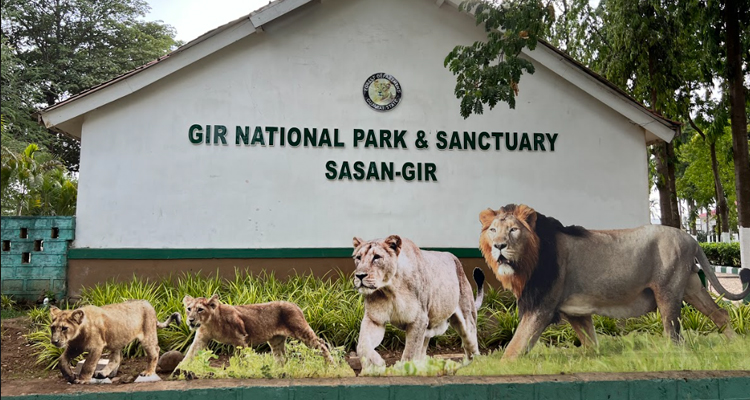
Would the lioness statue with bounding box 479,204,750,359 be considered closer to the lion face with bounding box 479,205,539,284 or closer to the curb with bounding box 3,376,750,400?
the lion face with bounding box 479,205,539,284

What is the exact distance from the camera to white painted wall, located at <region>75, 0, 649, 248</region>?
730cm

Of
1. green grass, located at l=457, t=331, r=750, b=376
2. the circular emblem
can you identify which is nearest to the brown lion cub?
green grass, located at l=457, t=331, r=750, b=376

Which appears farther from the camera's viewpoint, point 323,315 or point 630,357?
point 323,315

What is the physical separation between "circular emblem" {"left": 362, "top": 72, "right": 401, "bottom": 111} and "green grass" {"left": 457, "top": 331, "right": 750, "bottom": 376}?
3.95 metres

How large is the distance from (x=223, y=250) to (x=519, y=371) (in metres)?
4.24

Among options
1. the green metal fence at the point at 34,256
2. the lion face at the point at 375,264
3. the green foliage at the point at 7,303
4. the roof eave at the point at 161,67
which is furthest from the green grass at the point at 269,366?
the roof eave at the point at 161,67

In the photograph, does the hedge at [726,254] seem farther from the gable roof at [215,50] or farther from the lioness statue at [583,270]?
the lioness statue at [583,270]

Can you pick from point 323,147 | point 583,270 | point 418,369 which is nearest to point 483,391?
point 418,369

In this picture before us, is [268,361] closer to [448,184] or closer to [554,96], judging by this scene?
[448,184]

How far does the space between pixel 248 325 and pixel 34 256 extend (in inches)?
145

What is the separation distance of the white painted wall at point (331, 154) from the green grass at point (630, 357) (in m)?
2.54

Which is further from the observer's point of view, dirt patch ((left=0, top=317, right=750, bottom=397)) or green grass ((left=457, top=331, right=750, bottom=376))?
green grass ((left=457, top=331, right=750, bottom=376))

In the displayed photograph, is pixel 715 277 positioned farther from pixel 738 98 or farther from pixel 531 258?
pixel 738 98

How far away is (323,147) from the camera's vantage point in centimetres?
760
